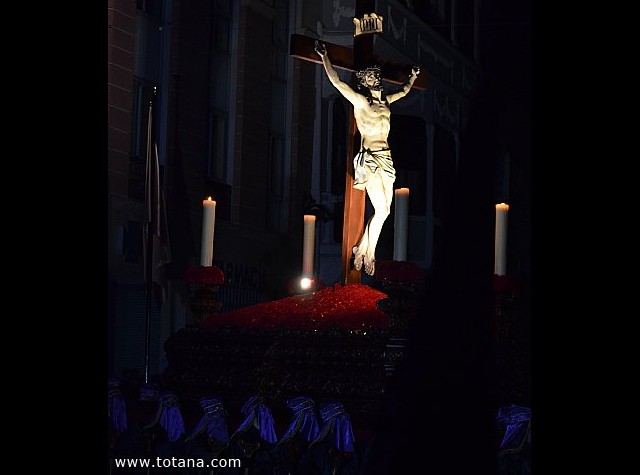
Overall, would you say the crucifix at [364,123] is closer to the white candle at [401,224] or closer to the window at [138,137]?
the white candle at [401,224]

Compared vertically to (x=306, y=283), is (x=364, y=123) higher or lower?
higher

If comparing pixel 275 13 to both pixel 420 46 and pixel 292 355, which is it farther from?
pixel 292 355

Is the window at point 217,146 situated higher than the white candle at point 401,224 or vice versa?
the window at point 217,146

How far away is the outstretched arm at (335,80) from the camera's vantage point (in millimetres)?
9688

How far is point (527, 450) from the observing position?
779 cm

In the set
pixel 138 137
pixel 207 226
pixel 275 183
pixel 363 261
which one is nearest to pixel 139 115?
pixel 138 137

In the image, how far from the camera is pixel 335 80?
9695mm

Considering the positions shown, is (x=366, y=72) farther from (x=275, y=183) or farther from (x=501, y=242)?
(x=275, y=183)

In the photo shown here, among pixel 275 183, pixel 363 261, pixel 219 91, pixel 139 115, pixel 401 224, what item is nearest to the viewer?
pixel 401 224

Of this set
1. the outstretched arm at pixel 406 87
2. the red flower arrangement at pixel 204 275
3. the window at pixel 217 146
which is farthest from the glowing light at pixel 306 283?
the window at pixel 217 146

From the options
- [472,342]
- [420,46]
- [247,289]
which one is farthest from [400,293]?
[420,46]

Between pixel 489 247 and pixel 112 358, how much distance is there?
168 inches

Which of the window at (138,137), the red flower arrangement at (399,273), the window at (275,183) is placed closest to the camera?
the red flower arrangement at (399,273)

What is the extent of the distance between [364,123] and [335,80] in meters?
0.40
